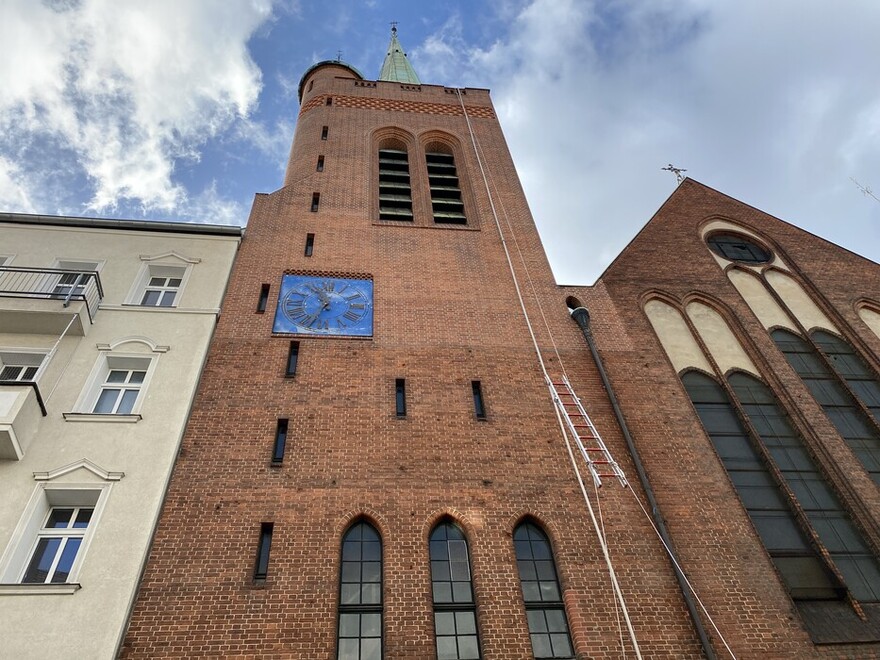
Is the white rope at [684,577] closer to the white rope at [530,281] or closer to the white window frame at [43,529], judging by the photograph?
the white rope at [530,281]

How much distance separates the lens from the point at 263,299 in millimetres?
14180

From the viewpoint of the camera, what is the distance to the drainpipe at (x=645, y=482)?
350 inches

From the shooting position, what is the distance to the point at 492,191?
19828 millimetres

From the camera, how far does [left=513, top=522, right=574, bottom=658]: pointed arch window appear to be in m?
8.84

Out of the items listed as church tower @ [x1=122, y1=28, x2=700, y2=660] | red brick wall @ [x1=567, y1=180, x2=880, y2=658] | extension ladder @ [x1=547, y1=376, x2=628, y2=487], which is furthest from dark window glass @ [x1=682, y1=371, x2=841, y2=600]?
extension ladder @ [x1=547, y1=376, x2=628, y2=487]

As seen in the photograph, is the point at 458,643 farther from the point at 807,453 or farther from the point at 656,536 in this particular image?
the point at 807,453

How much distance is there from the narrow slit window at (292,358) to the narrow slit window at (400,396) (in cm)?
203

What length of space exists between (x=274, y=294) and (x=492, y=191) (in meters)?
8.51

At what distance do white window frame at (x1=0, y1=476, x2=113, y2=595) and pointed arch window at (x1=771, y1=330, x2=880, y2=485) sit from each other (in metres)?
13.6

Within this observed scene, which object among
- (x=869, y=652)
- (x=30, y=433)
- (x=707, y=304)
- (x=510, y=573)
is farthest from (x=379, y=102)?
(x=869, y=652)

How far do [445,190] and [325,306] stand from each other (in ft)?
24.1

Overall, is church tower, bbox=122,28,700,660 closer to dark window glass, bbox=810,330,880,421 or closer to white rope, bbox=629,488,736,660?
white rope, bbox=629,488,736,660

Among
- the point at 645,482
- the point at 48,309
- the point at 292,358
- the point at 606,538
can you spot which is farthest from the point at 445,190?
the point at 606,538

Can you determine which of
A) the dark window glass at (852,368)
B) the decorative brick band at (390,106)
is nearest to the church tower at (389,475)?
the dark window glass at (852,368)
